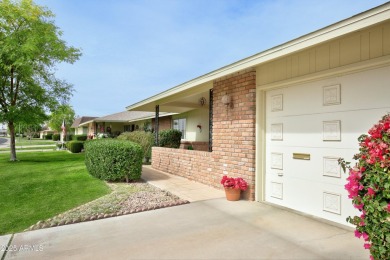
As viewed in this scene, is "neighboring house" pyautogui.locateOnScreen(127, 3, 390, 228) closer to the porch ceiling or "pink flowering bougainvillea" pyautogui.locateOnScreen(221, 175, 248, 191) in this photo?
"pink flowering bougainvillea" pyautogui.locateOnScreen(221, 175, 248, 191)

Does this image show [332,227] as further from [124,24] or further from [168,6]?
[124,24]

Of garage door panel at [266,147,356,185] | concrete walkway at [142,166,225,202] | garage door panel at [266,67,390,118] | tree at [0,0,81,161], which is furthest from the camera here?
tree at [0,0,81,161]

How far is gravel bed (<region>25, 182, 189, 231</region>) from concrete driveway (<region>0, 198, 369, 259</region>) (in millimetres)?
222

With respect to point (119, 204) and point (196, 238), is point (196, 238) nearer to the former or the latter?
point (196, 238)

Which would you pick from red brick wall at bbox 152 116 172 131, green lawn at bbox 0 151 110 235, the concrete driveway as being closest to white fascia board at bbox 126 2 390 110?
the concrete driveway

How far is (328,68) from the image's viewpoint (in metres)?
4.31

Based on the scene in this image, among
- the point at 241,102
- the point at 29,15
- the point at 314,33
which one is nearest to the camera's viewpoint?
the point at 314,33

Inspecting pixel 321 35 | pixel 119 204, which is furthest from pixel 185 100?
pixel 321 35

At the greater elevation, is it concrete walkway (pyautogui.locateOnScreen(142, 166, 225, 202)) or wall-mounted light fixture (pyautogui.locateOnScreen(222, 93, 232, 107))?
wall-mounted light fixture (pyautogui.locateOnScreen(222, 93, 232, 107))

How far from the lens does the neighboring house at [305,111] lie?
3.75m

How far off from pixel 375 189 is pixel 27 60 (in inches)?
709

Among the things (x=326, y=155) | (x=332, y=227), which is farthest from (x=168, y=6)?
(x=332, y=227)

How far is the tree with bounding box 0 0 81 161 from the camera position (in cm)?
1525

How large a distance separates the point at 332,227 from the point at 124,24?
42.3ft
